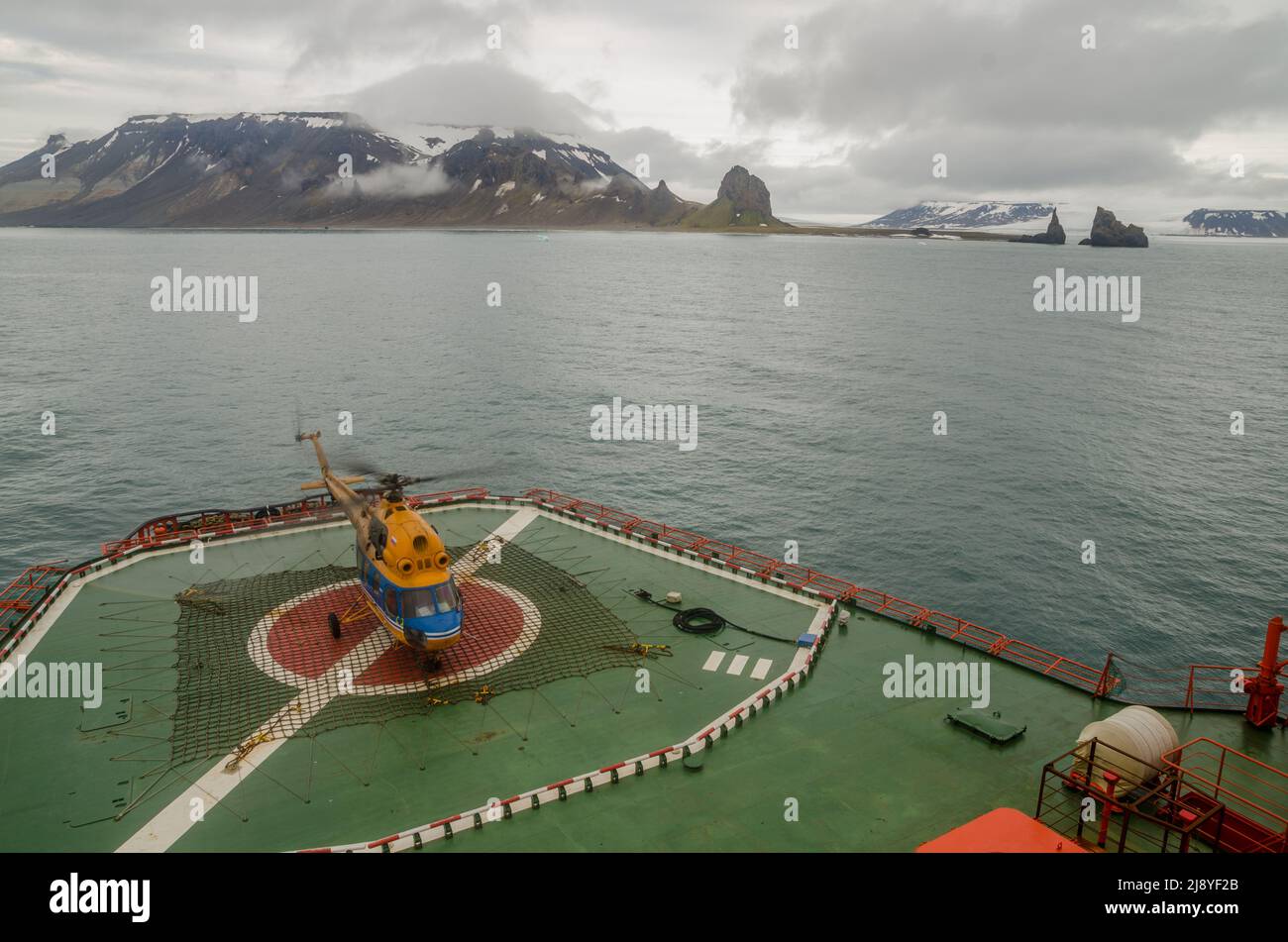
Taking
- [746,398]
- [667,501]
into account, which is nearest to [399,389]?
[746,398]

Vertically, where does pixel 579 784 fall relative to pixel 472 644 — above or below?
below

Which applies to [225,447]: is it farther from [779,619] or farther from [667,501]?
[779,619]

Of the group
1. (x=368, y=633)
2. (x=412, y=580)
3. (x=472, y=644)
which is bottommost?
(x=472, y=644)

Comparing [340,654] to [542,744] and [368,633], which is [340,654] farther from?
[542,744]

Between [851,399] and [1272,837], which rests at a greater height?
[851,399]

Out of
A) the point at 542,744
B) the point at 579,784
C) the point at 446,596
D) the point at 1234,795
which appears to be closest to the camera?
the point at 1234,795
